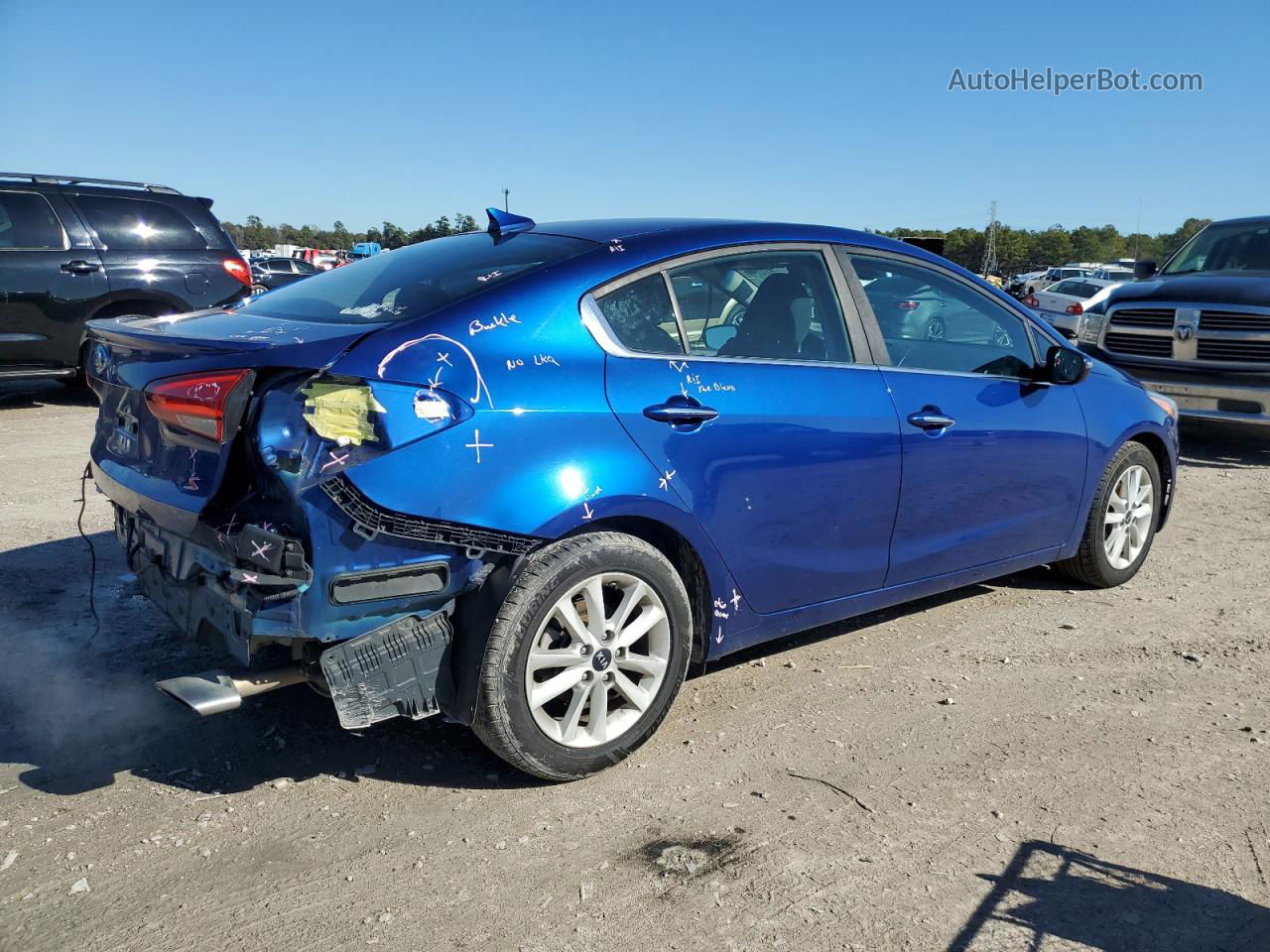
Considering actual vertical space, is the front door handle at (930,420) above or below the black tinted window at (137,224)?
below

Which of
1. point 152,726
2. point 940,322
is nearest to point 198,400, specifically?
point 152,726

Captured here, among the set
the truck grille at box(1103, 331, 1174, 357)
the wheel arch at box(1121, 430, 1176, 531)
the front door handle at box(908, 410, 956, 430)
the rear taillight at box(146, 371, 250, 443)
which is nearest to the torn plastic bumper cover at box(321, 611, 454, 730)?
the rear taillight at box(146, 371, 250, 443)

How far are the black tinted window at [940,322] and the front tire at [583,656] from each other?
1.48 metres

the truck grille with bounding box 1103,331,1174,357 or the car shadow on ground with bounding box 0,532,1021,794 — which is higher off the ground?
the truck grille with bounding box 1103,331,1174,357

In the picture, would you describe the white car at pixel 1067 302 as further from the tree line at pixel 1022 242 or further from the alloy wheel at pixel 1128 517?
the tree line at pixel 1022 242

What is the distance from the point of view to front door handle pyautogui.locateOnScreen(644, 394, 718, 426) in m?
3.28

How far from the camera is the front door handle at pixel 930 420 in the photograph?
3990 millimetres

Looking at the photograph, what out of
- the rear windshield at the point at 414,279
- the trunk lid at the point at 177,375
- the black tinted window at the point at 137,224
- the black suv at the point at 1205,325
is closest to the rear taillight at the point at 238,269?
the black tinted window at the point at 137,224

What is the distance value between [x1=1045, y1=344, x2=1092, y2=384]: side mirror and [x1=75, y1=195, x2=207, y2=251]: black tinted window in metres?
8.14

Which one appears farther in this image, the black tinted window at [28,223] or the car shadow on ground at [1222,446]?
the black tinted window at [28,223]

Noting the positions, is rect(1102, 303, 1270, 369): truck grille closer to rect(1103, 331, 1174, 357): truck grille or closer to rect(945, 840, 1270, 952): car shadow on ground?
rect(1103, 331, 1174, 357): truck grille

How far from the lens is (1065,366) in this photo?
15.2 ft

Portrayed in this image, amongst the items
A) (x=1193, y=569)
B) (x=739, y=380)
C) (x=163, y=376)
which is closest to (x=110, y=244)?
(x=163, y=376)

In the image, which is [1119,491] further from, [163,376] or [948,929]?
[163,376]
